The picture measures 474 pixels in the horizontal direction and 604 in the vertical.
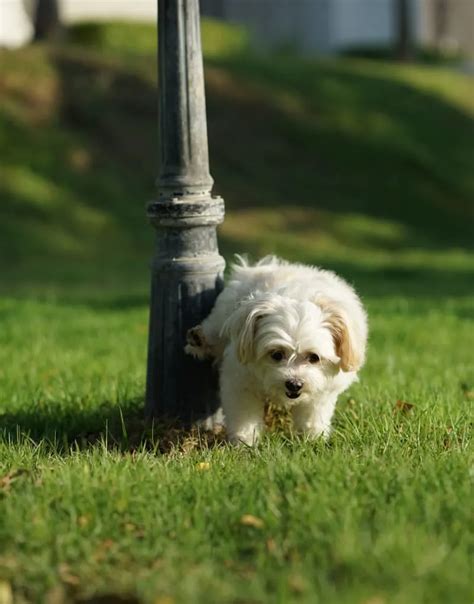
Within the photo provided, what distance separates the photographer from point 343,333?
4.85m

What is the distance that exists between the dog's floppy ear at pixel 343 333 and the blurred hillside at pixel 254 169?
7540 millimetres

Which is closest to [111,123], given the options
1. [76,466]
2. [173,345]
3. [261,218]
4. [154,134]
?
[154,134]

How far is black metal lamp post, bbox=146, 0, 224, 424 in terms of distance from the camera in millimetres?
5227

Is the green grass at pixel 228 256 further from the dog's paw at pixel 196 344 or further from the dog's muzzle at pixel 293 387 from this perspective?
the dog's paw at pixel 196 344

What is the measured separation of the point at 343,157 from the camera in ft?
64.8

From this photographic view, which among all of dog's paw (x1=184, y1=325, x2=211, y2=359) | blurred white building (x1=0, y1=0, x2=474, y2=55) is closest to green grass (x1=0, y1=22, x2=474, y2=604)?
dog's paw (x1=184, y1=325, x2=211, y2=359)

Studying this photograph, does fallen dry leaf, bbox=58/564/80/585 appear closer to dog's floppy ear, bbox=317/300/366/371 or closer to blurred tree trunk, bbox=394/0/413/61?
dog's floppy ear, bbox=317/300/366/371

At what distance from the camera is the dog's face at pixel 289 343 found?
4.72m

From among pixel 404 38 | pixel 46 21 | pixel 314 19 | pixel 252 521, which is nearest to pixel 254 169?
pixel 46 21

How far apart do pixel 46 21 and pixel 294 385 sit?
59.2ft

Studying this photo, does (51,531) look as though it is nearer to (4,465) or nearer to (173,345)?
A: (4,465)

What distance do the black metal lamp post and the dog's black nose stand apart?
2.68ft

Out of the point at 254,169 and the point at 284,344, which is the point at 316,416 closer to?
the point at 284,344

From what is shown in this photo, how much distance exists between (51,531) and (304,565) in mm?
825
